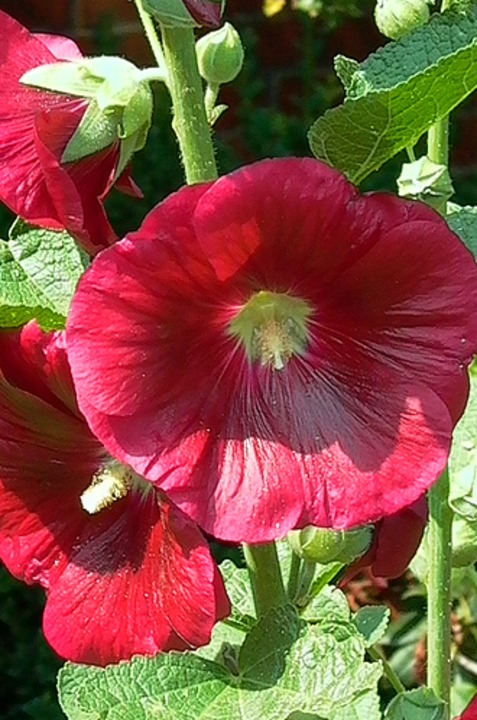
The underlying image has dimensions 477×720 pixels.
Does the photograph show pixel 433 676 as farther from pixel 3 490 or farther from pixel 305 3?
pixel 305 3

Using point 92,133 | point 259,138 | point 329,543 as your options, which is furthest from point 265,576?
point 259,138

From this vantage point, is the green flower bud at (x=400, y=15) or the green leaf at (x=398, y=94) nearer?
the green leaf at (x=398, y=94)

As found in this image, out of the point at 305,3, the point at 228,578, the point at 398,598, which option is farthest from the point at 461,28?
the point at 305,3

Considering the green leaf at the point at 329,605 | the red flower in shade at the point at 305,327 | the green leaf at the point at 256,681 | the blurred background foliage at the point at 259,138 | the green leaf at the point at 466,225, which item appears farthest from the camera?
the blurred background foliage at the point at 259,138

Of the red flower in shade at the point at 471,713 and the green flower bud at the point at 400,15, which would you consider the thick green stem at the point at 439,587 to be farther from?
the green flower bud at the point at 400,15

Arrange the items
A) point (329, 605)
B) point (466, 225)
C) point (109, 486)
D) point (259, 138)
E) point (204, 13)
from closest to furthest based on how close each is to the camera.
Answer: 1. point (204, 13)
2. point (109, 486)
3. point (466, 225)
4. point (329, 605)
5. point (259, 138)

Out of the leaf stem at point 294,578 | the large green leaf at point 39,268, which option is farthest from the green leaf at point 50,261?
the leaf stem at point 294,578

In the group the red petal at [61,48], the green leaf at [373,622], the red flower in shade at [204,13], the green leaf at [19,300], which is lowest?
the green leaf at [373,622]

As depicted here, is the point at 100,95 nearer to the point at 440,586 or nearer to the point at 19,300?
the point at 19,300
